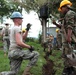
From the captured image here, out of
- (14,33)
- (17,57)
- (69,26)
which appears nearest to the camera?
(14,33)

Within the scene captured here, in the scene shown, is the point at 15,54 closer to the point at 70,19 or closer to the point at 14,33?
the point at 14,33

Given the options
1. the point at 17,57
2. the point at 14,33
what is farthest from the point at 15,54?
the point at 14,33

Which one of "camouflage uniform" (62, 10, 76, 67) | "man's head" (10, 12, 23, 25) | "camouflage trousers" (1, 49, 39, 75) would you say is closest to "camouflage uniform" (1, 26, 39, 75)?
"camouflage trousers" (1, 49, 39, 75)

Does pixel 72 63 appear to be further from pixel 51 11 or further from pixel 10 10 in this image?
pixel 10 10

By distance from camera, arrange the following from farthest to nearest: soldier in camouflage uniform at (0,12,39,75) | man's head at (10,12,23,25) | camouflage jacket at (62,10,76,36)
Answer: camouflage jacket at (62,10,76,36) < man's head at (10,12,23,25) < soldier in camouflage uniform at (0,12,39,75)

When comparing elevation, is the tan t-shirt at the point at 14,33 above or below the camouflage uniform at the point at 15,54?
above

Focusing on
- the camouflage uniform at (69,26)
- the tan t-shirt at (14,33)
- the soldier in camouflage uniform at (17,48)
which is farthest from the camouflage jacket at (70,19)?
the tan t-shirt at (14,33)

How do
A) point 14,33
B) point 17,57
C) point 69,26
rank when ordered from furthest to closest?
1. point 69,26
2. point 17,57
3. point 14,33

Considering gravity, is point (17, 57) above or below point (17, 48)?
below

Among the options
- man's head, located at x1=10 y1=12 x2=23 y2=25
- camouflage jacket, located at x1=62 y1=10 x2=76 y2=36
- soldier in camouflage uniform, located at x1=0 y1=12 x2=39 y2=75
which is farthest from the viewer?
camouflage jacket, located at x1=62 y1=10 x2=76 y2=36

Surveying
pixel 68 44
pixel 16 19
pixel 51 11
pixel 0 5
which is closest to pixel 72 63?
pixel 68 44

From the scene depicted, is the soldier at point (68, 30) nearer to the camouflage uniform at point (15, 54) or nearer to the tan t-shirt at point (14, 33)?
the camouflage uniform at point (15, 54)

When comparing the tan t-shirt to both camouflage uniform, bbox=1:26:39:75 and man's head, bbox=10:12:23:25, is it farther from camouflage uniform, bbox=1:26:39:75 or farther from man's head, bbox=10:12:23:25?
man's head, bbox=10:12:23:25

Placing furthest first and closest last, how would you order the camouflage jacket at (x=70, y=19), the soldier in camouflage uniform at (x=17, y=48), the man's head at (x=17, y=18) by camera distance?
the camouflage jacket at (x=70, y=19) < the man's head at (x=17, y=18) < the soldier in camouflage uniform at (x=17, y=48)
